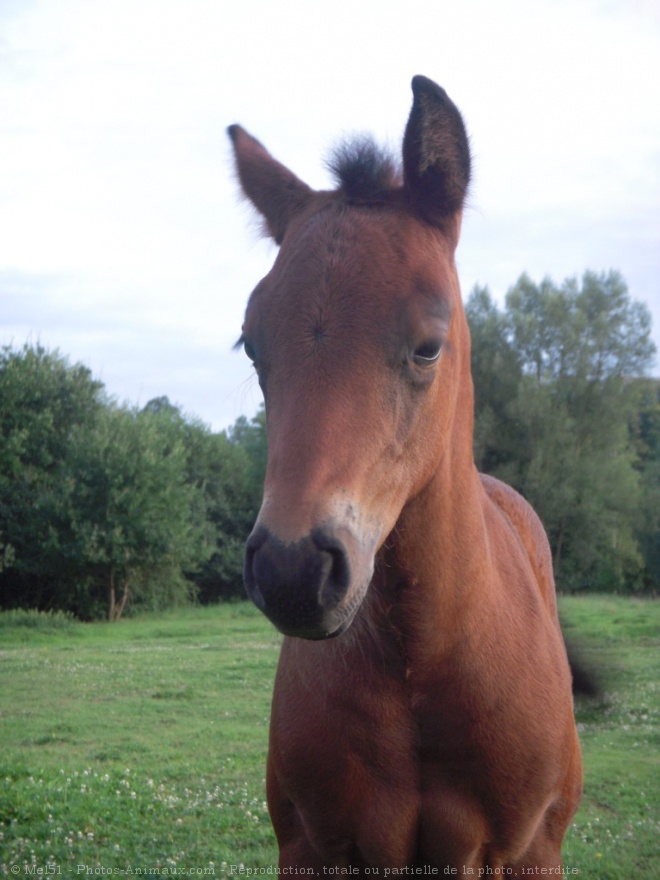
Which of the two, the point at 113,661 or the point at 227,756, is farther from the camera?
the point at 113,661

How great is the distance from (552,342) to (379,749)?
2972 centimetres

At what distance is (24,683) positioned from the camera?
1284 cm

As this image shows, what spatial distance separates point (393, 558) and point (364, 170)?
132cm

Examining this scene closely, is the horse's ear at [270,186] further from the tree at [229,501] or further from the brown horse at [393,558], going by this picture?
the tree at [229,501]

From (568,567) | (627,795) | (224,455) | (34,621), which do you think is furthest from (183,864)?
(224,455)

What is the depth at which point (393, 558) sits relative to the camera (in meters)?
2.55

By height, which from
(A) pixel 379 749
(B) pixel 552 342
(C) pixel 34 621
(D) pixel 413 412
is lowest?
(C) pixel 34 621

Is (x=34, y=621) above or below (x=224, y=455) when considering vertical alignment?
below

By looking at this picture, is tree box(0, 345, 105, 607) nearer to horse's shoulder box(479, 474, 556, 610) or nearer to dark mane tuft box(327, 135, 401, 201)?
horse's shoulder box(479, 474, 556, 610)

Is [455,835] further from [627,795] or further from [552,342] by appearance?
[552,342]

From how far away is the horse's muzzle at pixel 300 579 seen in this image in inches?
72.4

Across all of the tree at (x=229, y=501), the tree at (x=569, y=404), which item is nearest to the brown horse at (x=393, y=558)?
the tree at (x=569, y=404)

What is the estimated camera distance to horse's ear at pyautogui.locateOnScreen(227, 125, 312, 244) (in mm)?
2936

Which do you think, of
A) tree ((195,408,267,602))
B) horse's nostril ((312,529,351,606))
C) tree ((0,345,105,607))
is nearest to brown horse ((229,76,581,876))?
horse's nostril ((312,529,351,606))
